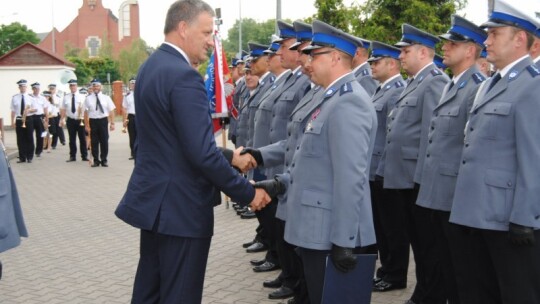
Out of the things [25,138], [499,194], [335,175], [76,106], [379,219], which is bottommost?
[25,138]

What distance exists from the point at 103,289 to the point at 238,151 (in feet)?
7.54

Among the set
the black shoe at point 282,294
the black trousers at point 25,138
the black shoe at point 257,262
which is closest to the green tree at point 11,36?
the black trousers at point 25,138

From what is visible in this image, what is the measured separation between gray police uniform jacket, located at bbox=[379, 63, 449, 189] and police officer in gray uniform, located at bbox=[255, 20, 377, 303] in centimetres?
157

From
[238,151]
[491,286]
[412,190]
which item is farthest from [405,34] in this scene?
[491,286]

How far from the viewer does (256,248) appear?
7.28m

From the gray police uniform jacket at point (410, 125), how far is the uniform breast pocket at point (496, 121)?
1.40m

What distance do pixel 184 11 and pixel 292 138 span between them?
3.81ft

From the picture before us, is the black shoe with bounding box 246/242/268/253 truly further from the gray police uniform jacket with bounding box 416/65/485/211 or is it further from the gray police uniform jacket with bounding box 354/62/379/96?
the gray police uniform jacket with bounding box 416/65/485/211

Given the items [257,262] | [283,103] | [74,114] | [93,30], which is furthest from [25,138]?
[93,30]

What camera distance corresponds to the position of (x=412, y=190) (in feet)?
17.5

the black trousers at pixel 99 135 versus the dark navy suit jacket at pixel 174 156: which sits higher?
the dark navy suit jacket at pixel 174 156

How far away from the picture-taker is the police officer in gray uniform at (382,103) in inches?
234

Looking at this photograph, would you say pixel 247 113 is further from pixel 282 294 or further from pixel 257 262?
pixel 282 294

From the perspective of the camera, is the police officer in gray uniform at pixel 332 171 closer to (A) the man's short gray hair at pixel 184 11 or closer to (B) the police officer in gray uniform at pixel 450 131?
(A) the man's short gray hair at pixel 184 11
